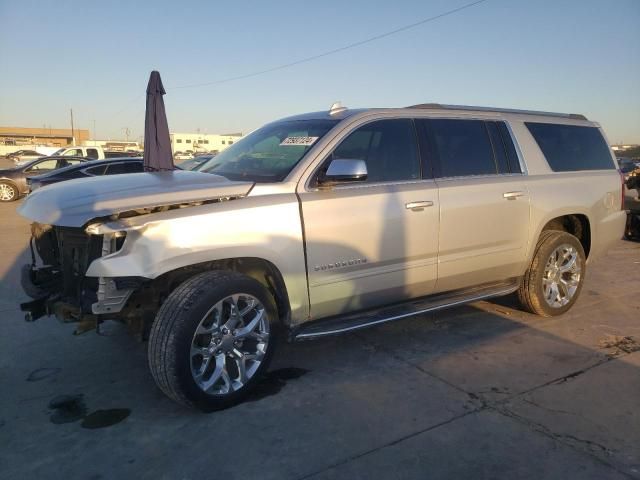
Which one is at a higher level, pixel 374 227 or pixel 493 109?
pixel 493 109

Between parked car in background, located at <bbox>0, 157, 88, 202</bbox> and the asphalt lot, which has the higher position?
parked car in background, located at <bbox>0, 157, 88, 202</bbox>

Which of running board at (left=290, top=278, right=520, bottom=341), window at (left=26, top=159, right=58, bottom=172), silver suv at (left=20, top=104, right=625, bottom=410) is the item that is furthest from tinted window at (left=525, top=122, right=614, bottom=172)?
window at (left=26, top=159, right=58, bottom=172)

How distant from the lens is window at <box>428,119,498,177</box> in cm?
437

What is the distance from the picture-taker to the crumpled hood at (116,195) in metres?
3.03

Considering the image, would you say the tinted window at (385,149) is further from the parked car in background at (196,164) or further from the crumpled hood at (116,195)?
the parked car in background at (196,164)

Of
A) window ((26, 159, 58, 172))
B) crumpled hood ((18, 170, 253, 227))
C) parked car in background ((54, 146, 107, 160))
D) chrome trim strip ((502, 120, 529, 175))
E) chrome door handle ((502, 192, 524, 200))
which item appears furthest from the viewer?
parked car in background ((54, 146, 107, 160))

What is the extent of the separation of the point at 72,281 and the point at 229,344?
1.14 metres

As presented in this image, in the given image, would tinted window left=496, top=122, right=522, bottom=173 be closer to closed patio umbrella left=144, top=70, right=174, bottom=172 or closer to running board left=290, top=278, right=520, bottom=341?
running board left=290, top=278, right=520, bottom=341

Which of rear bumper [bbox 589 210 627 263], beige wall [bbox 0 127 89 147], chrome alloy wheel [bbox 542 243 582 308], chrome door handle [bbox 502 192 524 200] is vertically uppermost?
beige wall [bbox 0 127 89 147]

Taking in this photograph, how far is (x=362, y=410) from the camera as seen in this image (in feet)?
10.7

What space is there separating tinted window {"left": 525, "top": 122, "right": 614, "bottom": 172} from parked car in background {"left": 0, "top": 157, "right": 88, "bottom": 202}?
15.5 meters

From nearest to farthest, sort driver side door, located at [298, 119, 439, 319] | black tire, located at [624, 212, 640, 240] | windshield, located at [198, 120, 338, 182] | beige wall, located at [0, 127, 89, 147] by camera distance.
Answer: driver side door, located at [298, 119, 439, 319]
windshield, located at [198, 120, 338, 182]
black tire, located at [624, 212, 640, 240]
beige wall, located at [0, 127, 89, 147]

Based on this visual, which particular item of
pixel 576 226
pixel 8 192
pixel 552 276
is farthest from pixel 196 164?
pixel 8 192

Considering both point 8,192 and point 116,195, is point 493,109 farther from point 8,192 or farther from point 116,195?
point 8,192
